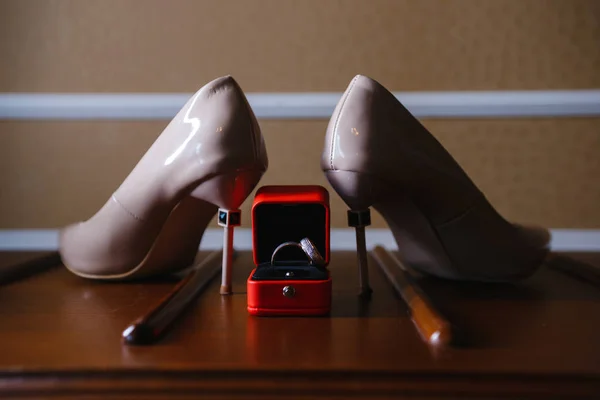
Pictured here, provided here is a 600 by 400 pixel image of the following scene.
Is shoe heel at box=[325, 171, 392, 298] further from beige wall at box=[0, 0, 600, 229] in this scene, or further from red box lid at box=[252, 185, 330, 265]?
beige wall at box=[0, 0, 600, 229]

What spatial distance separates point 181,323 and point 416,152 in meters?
0.28

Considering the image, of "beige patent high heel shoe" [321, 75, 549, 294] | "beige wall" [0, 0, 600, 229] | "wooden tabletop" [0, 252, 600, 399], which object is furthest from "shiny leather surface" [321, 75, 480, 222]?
"beige wall" [0, 0, 600, 229]

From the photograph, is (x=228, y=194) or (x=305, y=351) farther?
(x=228, y=194)

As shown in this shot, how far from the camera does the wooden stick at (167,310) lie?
1.36 feet

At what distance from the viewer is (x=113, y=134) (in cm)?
93

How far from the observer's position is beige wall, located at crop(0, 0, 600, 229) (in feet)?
3.01

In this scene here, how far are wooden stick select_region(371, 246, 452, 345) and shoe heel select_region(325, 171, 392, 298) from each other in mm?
44

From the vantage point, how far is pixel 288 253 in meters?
0.57

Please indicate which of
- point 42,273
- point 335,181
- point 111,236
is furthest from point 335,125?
point 42,273

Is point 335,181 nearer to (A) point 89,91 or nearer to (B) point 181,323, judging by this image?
(B) point 181,323

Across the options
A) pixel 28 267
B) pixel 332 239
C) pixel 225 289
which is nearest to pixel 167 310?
pixel 225 289

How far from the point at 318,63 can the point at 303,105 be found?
8 centimetres

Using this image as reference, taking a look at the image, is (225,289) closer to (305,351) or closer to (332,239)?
(305,351)

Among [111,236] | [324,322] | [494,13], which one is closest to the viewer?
[324,322]
